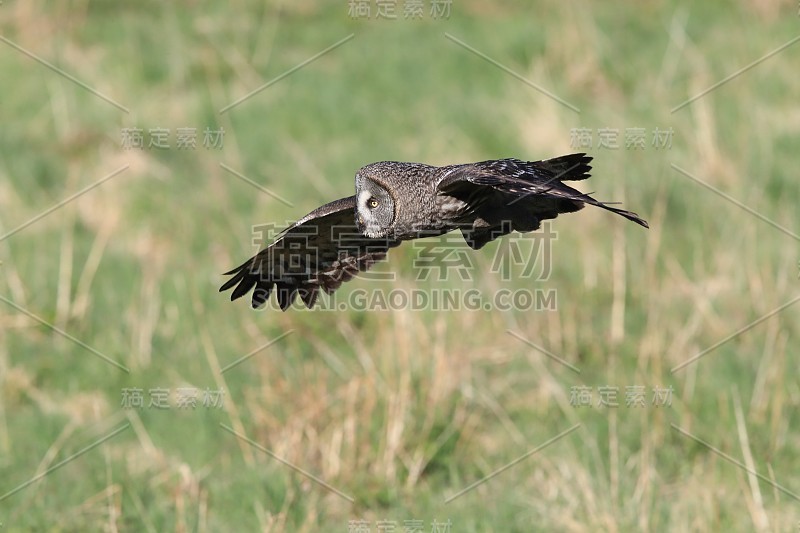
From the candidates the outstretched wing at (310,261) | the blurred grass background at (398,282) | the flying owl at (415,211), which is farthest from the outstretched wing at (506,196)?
the blurred grass background at (398,282)

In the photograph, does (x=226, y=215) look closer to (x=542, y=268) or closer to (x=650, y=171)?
(x=542, y=268)

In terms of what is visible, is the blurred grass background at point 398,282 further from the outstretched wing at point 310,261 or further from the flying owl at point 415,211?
the flying owl at point 415,211

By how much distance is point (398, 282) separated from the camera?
9.63 m

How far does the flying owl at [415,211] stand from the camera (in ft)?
21.3

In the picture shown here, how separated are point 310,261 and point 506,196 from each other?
151cm

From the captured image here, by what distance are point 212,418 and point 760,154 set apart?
4.92 meters

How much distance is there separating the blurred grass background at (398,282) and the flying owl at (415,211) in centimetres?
99

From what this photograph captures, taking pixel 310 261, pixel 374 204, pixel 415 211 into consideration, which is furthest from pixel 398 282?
pixel 415 211

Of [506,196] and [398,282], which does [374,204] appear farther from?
[398,282]

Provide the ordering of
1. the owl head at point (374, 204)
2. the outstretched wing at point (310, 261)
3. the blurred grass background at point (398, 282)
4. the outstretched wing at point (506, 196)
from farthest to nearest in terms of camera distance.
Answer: the blurred grass background at point (398, 282) < the outstretched wing at point (310, 261) < the owl head at point (374, 204) < the outstretched wing at point (506, 196)

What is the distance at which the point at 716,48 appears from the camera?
1252 cm

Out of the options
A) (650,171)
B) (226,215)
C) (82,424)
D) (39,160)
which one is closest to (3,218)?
(39,160)

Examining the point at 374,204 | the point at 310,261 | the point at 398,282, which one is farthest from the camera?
the point at 398,282

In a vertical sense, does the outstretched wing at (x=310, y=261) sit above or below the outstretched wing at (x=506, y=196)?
below
